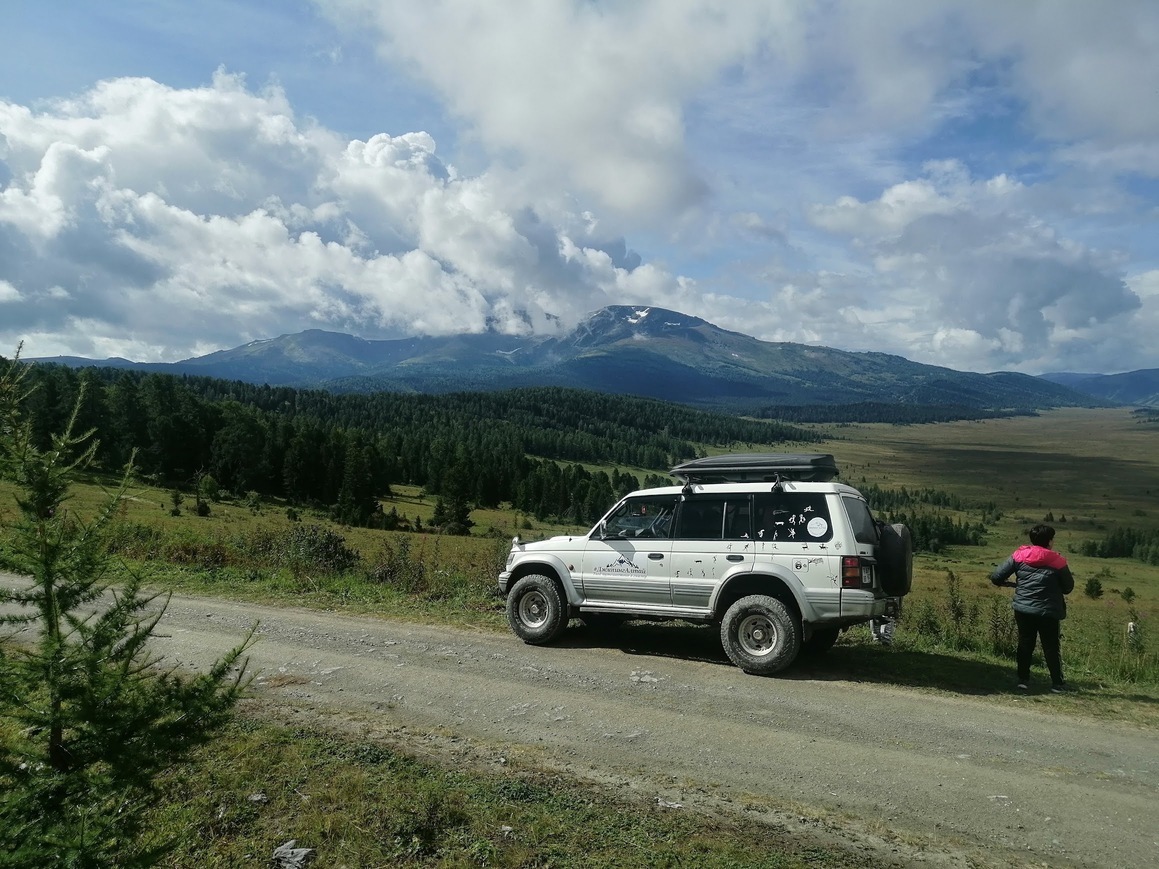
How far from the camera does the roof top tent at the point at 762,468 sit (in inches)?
403

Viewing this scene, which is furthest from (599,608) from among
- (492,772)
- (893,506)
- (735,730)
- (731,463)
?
(893,506)

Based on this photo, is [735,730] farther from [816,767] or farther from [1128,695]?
[1128,695]

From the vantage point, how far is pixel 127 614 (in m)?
4.31

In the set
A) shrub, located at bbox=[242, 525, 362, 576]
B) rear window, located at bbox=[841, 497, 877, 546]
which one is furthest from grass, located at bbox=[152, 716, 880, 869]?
shrub, located at bbox=[242, 525, 362, 576]

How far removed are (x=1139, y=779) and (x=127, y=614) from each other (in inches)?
332

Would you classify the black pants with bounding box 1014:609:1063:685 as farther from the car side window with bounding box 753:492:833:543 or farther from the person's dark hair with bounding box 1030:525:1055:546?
the car side window with bounding box 753:492:833:543

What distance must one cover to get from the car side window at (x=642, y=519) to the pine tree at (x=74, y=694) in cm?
717

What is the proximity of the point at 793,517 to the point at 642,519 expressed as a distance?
2.33 m

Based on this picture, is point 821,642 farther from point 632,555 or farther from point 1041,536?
point 1041,536

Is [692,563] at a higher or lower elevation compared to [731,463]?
lower

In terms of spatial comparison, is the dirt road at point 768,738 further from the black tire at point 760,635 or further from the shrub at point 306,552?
the shrub at point 306,552

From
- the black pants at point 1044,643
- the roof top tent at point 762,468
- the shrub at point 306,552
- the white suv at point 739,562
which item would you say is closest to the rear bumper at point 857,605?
the white suv at point 739,562

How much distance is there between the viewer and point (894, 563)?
9789 mm

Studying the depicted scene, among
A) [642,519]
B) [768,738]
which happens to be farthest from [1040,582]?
[642,519]
